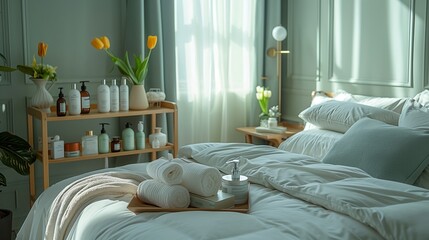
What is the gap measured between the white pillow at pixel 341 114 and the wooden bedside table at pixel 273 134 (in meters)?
0.44

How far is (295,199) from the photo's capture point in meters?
2.02

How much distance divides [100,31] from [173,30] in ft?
1.74

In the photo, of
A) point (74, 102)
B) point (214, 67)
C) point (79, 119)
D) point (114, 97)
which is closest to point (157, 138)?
point (114, 97)

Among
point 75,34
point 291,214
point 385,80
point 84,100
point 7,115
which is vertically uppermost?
point 75,34

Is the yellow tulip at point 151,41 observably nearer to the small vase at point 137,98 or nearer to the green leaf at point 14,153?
the small vase at point 137,98

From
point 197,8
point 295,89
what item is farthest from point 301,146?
point 197,8

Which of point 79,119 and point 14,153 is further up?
point 79,119

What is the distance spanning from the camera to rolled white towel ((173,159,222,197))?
6.28ft

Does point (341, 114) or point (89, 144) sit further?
point (89, 144)

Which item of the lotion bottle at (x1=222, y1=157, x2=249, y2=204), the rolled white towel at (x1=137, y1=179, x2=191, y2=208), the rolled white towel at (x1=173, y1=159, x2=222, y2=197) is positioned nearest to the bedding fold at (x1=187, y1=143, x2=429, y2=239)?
the lotion bottle at (x1=222, y1=157, x2=249, y2=204)

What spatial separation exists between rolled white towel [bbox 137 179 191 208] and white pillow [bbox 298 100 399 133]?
5.17 ft

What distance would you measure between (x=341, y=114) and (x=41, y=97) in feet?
6.19

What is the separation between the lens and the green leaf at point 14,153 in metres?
3.17

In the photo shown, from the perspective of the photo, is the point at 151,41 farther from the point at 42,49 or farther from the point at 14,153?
the point at 14,153
